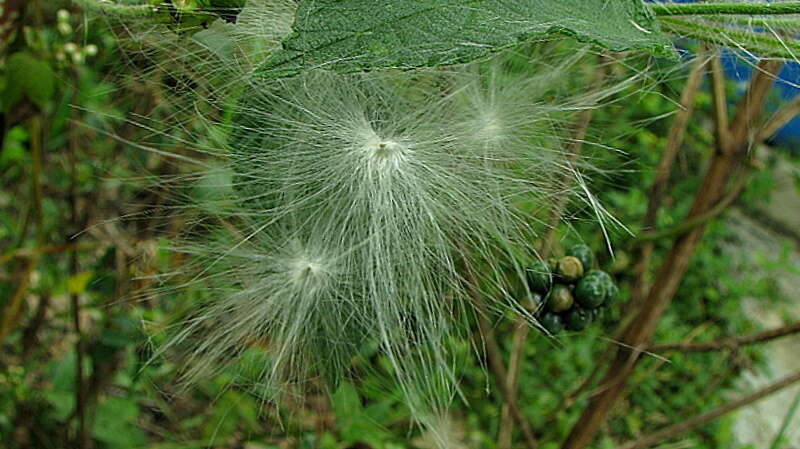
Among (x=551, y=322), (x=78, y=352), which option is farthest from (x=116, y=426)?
(x=551, y=322)

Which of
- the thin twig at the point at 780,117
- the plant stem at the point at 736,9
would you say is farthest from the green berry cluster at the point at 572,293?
the thin twig at the point at 780,117

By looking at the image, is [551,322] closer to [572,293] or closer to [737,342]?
[572,293]

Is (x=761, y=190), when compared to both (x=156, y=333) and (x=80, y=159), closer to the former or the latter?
(x=80, y=159)

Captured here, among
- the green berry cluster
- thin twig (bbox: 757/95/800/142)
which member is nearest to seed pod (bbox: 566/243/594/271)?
the green berry cluster

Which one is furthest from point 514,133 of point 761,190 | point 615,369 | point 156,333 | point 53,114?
point 761,190

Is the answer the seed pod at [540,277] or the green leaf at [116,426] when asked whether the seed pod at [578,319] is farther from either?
the green leaf at [116,426]

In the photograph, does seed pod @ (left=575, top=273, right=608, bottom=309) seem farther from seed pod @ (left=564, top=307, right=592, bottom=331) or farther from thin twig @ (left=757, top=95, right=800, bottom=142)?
thin twig @ (left=757, top=95, right=800, bottom=142)
